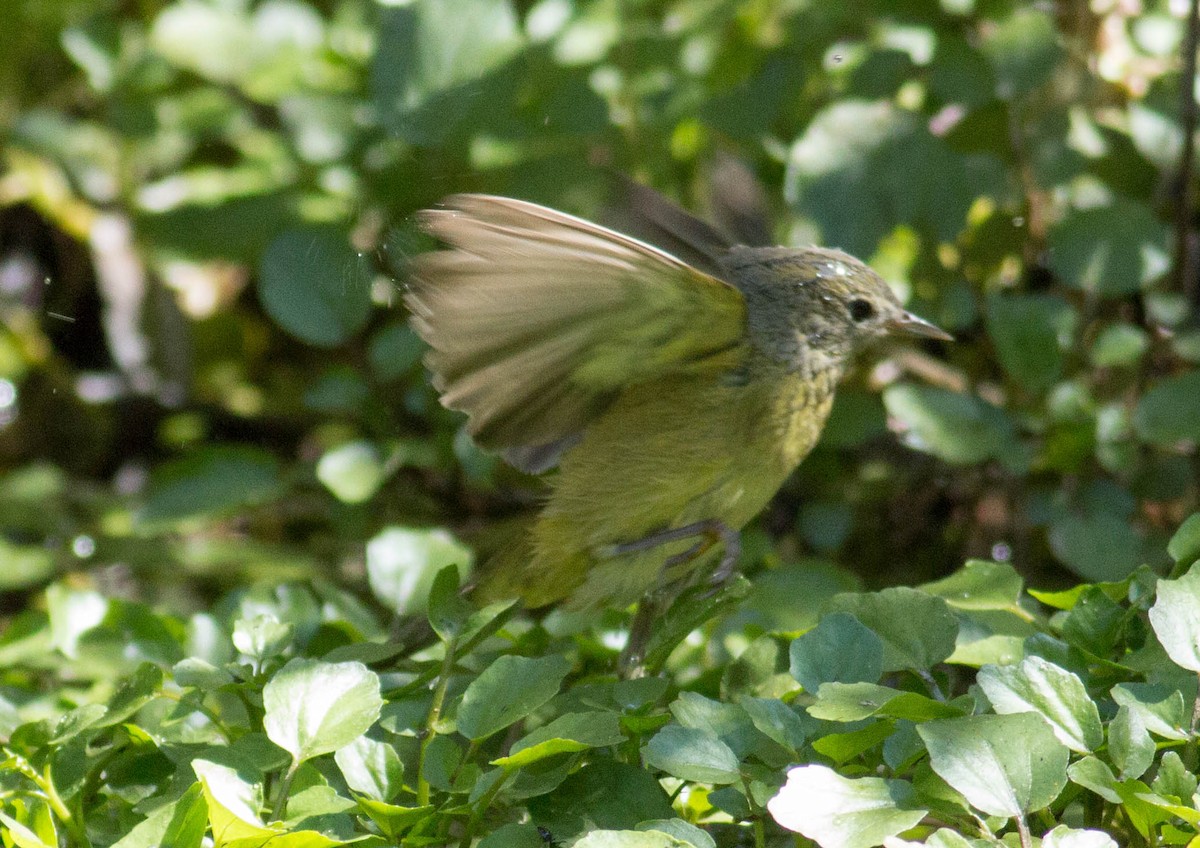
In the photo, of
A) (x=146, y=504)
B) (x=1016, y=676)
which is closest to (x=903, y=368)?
(x=146, y=504)

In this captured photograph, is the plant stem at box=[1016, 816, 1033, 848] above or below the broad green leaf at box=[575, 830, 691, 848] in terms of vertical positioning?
below

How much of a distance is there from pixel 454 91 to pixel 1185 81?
1.66 m

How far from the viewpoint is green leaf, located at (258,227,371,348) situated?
310 centimetres

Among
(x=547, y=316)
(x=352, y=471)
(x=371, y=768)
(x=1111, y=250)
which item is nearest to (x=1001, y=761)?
(x=371, y=768)

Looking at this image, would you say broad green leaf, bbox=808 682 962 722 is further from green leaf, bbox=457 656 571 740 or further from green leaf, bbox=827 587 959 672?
green leaf, bbox=457 656 571 740

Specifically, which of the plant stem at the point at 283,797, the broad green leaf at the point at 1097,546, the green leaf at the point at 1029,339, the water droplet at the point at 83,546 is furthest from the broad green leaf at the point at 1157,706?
the water droplet at the point at 83,546

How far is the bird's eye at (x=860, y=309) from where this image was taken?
269 centimetres

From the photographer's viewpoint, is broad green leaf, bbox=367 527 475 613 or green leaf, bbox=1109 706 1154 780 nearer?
green leaf, bbox=1109 706 1154 780

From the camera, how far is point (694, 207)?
3.66 metres

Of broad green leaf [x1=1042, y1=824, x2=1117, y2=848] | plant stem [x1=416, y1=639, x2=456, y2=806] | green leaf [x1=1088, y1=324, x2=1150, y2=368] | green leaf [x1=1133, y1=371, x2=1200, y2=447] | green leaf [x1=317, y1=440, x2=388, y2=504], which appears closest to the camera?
broad green leaf [x1=1042, y1=824, x2=1117, y2=848]

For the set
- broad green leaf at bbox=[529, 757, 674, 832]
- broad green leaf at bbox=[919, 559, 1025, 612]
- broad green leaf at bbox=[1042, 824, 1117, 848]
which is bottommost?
broad green leaf at bbox=[529, 757, 674, 832]

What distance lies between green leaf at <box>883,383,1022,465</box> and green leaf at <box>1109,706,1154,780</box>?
1461 millimetres

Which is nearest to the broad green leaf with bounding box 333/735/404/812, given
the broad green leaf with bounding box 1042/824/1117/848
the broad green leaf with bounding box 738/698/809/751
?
the broad green leaf with bounding box 738/698/809/751

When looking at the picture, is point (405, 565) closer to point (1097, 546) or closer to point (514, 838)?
point (514, 838)
